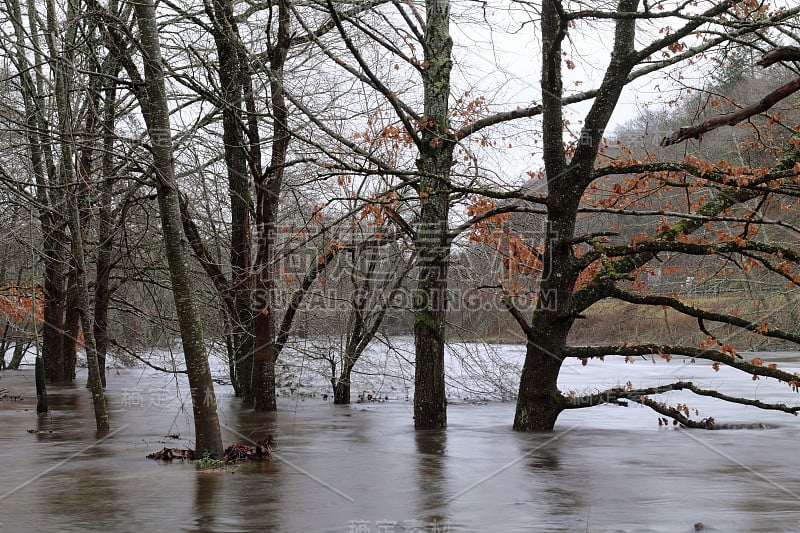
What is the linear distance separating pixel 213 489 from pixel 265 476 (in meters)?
1.12

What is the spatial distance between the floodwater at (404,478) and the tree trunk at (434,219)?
122cm

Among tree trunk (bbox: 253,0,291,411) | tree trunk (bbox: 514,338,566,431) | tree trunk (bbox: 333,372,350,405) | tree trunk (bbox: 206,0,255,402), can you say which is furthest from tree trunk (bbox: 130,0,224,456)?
tree trunk (bbox: 333,372,350,405)

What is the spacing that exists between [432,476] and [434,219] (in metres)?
4.83

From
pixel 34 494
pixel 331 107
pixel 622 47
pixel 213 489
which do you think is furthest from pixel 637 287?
pixel 34 494

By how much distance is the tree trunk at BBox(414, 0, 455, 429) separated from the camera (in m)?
14.1

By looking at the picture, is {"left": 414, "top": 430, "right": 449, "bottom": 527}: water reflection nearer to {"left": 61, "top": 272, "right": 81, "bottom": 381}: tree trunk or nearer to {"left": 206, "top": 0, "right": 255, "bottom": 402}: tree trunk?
{"left": 206, "top": 0, "right": 255, "bottom": 402}: tree trunk

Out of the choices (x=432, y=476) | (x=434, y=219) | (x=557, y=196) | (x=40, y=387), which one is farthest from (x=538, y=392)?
(x=40, y=387)

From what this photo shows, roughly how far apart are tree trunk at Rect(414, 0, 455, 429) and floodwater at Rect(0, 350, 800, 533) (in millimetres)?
1223

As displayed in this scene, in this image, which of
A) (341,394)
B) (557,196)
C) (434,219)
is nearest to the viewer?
(557,196)

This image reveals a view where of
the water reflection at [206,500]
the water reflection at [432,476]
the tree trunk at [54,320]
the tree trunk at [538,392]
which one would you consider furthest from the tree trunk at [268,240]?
the tree trunk at [54,320]

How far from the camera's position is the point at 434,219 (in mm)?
14156

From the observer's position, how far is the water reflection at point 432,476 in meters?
8.32

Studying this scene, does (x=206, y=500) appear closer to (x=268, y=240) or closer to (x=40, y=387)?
(x=268, y=240)

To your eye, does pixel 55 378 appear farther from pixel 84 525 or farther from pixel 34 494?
pixel 84 525
